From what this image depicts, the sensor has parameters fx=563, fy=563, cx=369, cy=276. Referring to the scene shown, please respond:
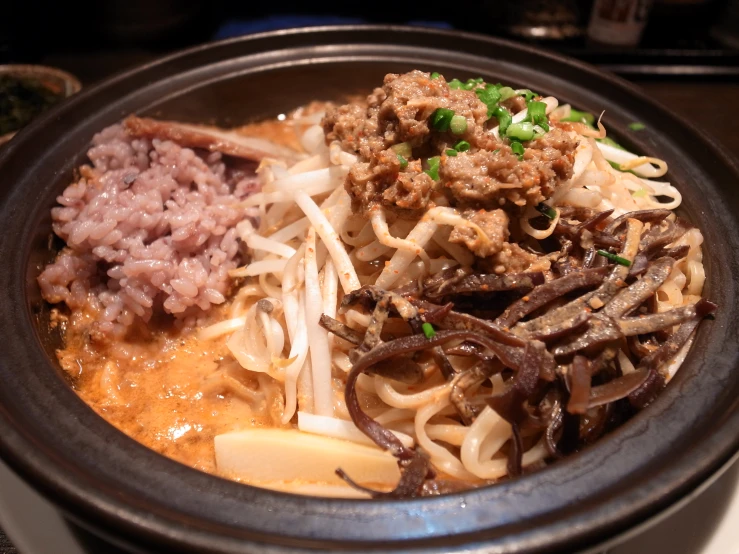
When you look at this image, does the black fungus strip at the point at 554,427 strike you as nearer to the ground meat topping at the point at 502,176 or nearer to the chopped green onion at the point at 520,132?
the ground meat topping at the point at 502,176

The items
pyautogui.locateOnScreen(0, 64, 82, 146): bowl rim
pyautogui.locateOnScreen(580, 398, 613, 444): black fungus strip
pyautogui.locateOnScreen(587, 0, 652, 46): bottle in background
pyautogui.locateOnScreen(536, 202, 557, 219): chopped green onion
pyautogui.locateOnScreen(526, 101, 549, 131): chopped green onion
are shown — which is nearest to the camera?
pyautogui.locateOnScreen(580, 398, 613, 444): black fungus strip

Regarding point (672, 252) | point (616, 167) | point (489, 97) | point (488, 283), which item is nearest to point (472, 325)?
point (488, 283)

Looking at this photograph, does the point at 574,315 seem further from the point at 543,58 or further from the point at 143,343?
the point at 543,58

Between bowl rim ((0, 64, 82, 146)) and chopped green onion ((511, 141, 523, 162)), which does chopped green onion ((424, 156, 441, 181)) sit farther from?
bowl rim ((0, 64, 82, 146))

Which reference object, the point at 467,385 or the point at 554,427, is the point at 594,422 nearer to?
the point at 554,427

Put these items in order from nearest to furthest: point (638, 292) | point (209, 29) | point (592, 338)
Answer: point (592, 338) → point (638, 292) → point (209, 29)

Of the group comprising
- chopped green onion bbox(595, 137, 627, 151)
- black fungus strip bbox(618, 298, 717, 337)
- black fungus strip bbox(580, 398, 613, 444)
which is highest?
chopped green onion bbox(595, 137, 627, 151)

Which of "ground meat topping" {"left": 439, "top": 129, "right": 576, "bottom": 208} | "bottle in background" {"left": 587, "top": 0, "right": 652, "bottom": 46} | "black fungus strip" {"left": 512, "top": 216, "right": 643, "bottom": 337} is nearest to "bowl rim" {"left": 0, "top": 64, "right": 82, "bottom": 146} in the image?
"ground meat topping" {"left": 439, "top": 129, "right": 576, "bottom": 208}
